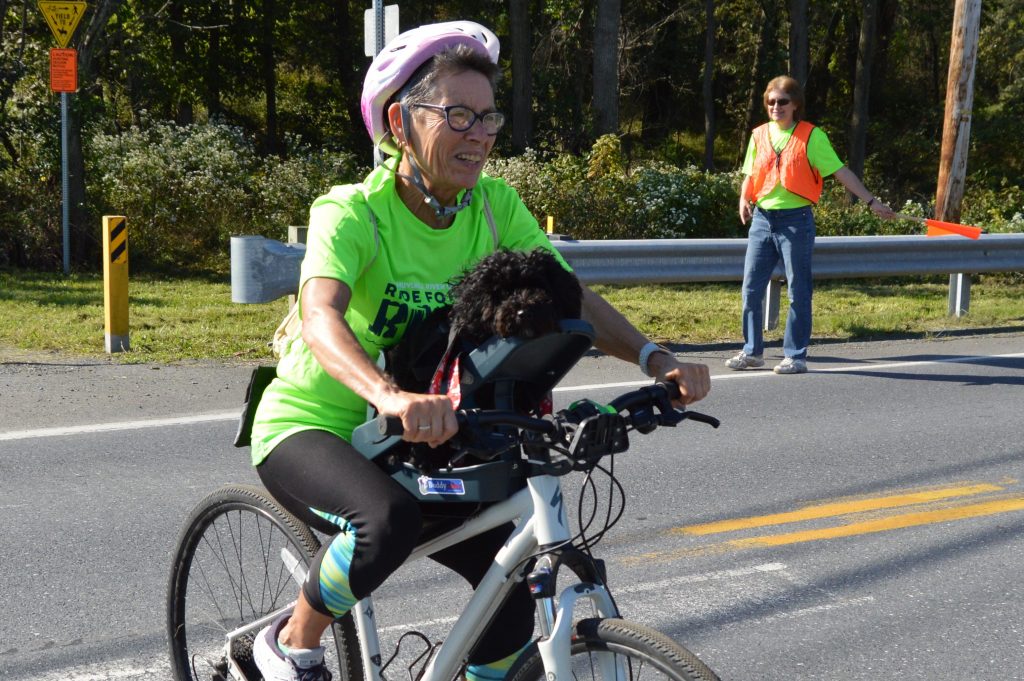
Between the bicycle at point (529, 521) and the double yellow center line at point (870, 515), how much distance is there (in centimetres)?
242

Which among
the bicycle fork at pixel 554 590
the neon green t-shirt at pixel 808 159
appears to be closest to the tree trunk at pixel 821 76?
the neon green t-shirt at pixel 808 159

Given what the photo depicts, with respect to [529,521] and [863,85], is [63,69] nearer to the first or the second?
[529,521]

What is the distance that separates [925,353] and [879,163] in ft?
107

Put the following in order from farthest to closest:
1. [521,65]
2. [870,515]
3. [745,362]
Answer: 1. [521,65]
2. [745,362]
3. [870,515]

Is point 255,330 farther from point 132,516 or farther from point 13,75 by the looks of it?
point 13,75

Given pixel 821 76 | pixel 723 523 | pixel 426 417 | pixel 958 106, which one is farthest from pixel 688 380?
pixel 821 76

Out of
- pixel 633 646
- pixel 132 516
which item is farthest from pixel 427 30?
pixel 132 516

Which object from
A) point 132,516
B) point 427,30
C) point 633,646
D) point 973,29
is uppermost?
point 973,29

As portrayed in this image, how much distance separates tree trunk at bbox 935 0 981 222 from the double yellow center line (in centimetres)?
1058

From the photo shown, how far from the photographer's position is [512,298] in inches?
95.7

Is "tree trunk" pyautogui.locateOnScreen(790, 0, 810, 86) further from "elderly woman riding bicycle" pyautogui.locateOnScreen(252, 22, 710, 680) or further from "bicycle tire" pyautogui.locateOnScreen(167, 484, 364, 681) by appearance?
"elderly woman riding bicycle" pyautogui.locateOnScreen(252, 22, 710, 680)

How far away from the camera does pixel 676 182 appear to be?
16.7m

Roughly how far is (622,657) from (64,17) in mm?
13653

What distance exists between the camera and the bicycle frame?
2.40 metres
